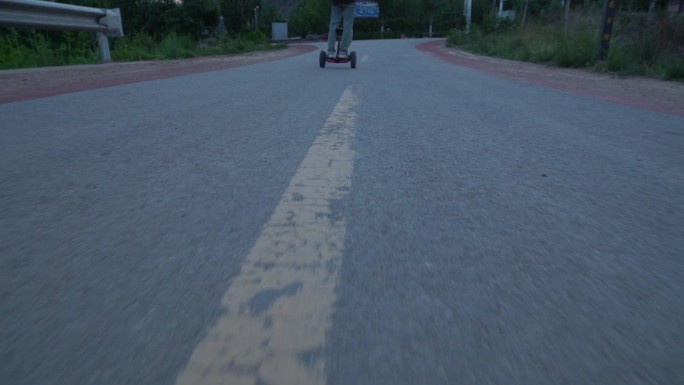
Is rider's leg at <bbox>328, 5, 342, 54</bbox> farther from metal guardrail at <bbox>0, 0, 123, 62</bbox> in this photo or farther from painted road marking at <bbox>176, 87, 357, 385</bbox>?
painted road marking at <bbox>176, 87, 357, 385</bbox>

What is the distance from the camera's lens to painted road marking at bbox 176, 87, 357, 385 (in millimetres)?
956

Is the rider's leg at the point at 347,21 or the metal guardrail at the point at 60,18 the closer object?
the metal guardrail at the point at 60,18

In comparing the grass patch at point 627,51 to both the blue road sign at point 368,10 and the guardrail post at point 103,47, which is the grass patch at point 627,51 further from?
the blue road sign at point 368,10

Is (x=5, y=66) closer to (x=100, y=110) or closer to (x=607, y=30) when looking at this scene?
(x=100, y=110)

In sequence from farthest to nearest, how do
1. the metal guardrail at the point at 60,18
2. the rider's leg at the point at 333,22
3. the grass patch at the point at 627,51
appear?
the rider's leg at the point at 333,22, the grass patch at the point at 627,51, the metal guardrail at the point at 60,18

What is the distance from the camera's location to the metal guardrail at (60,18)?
7.68 metres

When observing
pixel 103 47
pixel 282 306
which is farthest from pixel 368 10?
pixel 282 306

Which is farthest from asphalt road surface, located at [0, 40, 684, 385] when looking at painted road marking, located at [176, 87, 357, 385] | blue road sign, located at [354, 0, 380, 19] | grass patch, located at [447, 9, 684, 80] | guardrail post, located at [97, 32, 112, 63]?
blue road sign, located at [354, 0, 380, 19]

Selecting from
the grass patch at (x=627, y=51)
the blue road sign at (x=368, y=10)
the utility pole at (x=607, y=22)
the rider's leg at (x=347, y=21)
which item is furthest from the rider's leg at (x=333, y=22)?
the blue road sign at (x=368, y=10)

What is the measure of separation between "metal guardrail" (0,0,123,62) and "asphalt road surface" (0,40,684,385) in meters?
6.15

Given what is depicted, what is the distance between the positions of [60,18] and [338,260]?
9.51 metres

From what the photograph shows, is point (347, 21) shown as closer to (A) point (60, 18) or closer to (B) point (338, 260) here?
(A) point (60, 18)

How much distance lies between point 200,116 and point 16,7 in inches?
240

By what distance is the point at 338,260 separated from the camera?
4.59 ft
